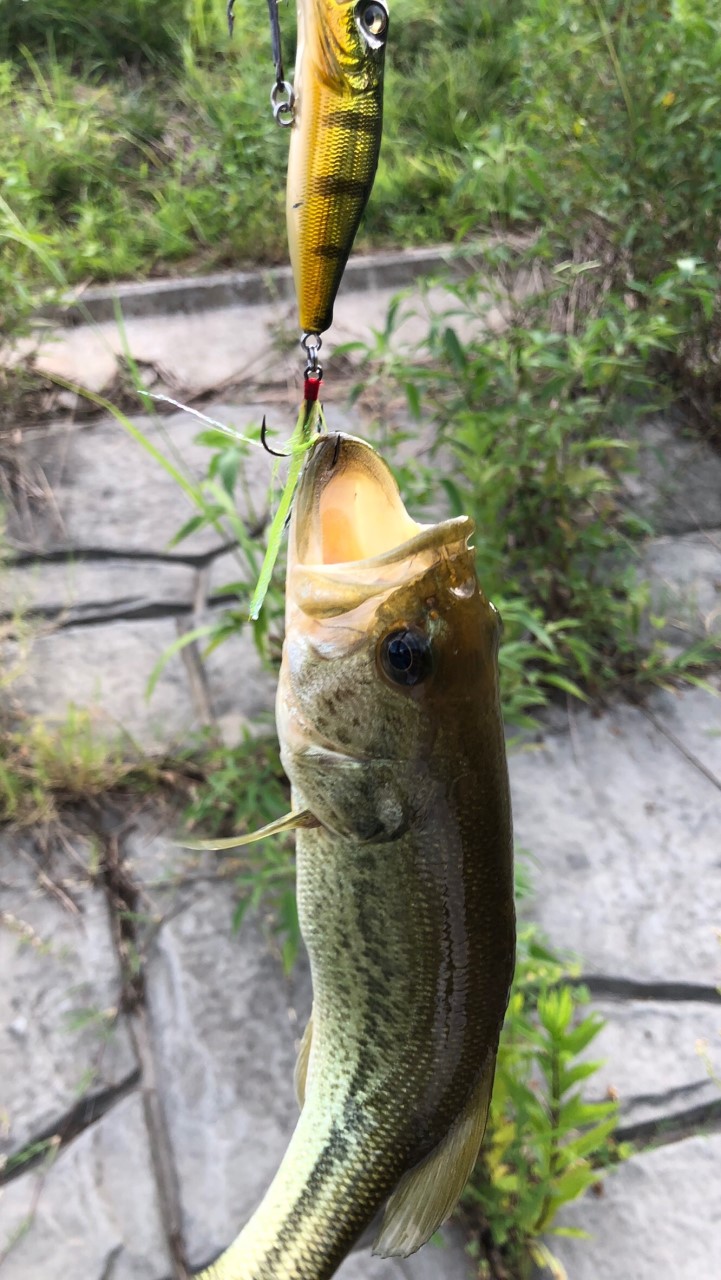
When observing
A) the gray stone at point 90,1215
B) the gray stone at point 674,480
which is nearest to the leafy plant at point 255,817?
the gray stone at point 90,1215

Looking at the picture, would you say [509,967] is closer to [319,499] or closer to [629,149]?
[319,499]

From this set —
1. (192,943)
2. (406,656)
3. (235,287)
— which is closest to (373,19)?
(406,656)

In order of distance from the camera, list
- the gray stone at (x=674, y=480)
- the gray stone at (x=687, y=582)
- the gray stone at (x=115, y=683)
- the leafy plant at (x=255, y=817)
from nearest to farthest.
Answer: the leafy plant at (x=255, y=817)
the gray stone at (x=115, y=683)
the gray stone at (x=687, y=582)
the gray stone at (x=674, y=480)

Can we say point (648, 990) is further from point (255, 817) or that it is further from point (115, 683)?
point (115, 683)

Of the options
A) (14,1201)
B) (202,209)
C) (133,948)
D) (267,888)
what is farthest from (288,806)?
(202,209)

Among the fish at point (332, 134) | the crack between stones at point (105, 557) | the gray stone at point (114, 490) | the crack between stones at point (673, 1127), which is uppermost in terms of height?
the fish at point (332, 134)

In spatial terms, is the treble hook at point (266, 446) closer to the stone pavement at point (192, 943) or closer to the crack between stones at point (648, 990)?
the stone pavement at point (192, 943)

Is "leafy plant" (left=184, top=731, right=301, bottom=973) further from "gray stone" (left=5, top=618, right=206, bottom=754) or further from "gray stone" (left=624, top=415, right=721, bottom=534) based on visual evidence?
"gray stone" (left=624, top=415, right=721, bottom=534)
